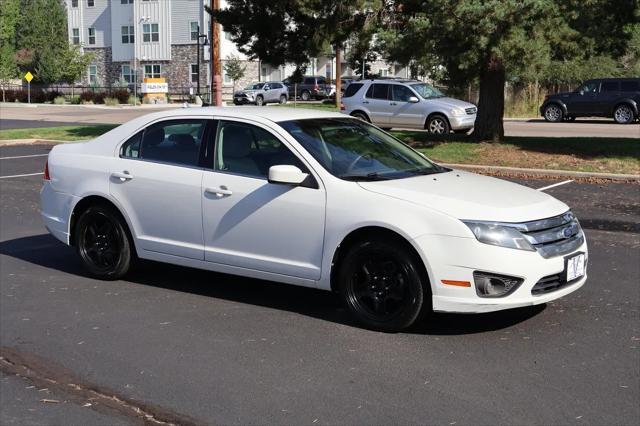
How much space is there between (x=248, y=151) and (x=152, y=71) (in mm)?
64699

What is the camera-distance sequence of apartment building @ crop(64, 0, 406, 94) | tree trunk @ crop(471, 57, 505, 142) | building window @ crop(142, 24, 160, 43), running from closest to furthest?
tree trunk @ crop(471, 57, 505, 142) < apartment building @ crop(64, 0, 406, 94) < building window @ crop(142, 24, 160, 43)

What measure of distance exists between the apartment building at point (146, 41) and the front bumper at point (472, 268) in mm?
59817

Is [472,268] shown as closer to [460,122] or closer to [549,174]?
[549,174]

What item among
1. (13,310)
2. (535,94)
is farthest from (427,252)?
(535,94)

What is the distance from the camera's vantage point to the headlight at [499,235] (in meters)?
5.68

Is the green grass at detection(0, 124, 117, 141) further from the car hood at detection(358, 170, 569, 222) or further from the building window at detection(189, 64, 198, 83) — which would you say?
the building window at detection(189, 64, 198, 83)

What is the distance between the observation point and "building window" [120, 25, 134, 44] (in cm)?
6931

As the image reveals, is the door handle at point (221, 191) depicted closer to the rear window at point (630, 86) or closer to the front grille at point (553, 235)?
the front grille at point (553, 235)

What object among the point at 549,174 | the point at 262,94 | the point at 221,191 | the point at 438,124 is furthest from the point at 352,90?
the point at 262,94

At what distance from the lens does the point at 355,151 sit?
675cm

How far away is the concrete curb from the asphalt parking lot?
7.61m

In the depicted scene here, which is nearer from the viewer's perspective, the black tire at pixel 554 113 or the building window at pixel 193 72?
the black tire at pixel 554 113

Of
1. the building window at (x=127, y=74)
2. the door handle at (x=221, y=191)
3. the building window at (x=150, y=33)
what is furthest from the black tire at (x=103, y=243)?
the building window at (x=127, y=74)

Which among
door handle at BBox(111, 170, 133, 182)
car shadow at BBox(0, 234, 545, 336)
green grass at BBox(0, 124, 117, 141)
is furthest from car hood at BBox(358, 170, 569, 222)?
green grass at BBox(0, 124, 117, 141)
